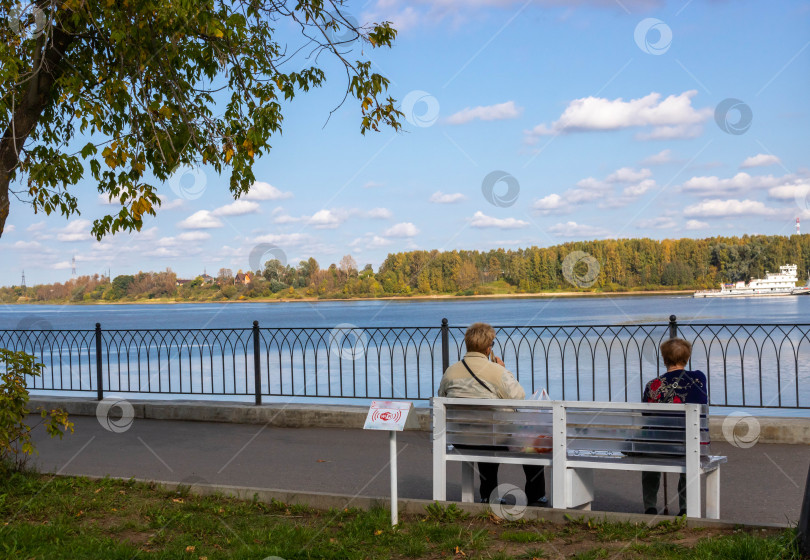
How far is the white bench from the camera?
534 cm

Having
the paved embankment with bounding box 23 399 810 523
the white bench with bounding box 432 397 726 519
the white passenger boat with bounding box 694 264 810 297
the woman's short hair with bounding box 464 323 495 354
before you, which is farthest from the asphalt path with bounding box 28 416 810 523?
the white passenger boat with bounding box 694 264 810 297

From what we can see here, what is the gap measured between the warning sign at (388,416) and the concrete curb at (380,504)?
92 cm

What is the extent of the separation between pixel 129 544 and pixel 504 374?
3.07 m

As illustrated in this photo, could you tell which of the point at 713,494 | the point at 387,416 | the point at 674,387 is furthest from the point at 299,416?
the point at 713,494

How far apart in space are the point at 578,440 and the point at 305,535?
7.00ft

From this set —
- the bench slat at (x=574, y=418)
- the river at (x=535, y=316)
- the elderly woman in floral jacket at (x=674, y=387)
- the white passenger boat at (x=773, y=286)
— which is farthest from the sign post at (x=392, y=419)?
the white passenger boat at (x=773, y=286)

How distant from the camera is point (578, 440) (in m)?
5.72

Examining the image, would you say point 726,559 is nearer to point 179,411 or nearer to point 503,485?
point 503,485

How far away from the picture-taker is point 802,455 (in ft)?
25.6

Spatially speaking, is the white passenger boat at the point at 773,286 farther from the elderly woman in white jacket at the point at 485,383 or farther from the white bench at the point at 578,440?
the white bench at the point at 578,440

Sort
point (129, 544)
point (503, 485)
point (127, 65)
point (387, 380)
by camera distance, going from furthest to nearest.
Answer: point (387, 380) → point (127, 65) → point (503, 485) → point (129, 544)

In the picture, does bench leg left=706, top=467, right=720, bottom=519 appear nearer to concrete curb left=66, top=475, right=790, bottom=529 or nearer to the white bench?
the white bench

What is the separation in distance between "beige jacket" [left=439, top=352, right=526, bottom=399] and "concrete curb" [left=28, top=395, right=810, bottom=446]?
363 centimetres

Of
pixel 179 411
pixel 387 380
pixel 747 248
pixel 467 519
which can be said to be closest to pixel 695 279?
pixel 747 248
